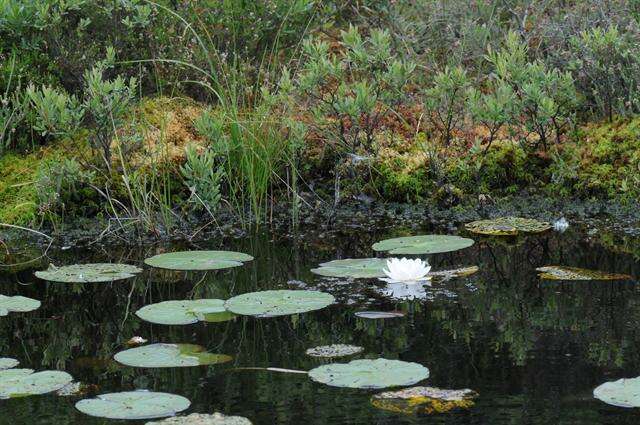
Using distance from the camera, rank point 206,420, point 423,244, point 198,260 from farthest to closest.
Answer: point 423,244
point 198,260
point 206,420

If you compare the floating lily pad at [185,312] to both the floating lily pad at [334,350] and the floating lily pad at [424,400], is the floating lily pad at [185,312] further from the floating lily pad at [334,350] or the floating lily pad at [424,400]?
the floating lily pad at [424,400]

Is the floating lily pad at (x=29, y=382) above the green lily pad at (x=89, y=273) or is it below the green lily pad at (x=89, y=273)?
below

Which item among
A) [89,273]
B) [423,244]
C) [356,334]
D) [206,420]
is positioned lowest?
[206,420]

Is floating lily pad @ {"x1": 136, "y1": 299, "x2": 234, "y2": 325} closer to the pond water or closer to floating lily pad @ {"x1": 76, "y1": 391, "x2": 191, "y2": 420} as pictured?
the pond water

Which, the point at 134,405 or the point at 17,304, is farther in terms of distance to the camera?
the point at 17,304

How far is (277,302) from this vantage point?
13.7 ft

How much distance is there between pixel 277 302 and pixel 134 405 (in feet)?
3.78

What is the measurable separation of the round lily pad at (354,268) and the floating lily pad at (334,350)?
853 mm

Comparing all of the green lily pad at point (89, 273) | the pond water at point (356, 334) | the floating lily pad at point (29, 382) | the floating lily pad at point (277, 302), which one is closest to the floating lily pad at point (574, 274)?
the pond water at point (356, 334)

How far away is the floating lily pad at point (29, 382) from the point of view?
3283 mm

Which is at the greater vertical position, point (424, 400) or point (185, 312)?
point (185, 312)

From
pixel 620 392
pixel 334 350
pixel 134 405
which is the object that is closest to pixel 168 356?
pixel 134 405

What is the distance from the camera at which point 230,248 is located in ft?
17.4

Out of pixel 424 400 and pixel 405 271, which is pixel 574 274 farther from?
pixel 424 400
